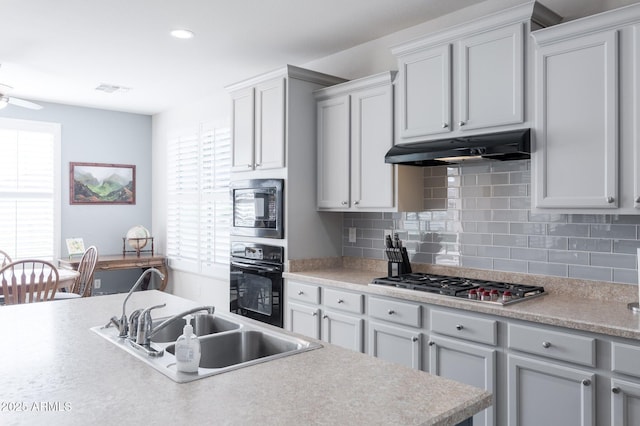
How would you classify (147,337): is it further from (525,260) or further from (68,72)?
(68,72)

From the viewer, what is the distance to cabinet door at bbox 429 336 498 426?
2.47 metres

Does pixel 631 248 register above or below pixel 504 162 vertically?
below

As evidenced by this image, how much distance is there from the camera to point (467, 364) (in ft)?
8.46

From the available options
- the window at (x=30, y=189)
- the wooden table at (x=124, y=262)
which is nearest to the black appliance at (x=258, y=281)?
the wooden table at (x=124, y=262)

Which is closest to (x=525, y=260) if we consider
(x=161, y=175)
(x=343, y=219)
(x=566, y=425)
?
(x=566, y=425)

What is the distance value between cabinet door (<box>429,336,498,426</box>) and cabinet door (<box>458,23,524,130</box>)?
1223mm

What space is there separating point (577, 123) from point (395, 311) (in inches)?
55.5

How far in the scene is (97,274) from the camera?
617 centimetres

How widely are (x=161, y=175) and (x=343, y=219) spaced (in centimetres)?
343

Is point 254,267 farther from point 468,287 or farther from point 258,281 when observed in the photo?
point 468,287

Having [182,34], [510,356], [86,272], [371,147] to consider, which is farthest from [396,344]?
[86,272]

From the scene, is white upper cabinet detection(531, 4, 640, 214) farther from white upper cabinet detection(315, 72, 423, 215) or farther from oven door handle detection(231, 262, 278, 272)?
oven door handle detection(231, 262, 278, 272)

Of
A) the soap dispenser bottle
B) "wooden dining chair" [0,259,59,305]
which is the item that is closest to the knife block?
the soap dispenser bottle

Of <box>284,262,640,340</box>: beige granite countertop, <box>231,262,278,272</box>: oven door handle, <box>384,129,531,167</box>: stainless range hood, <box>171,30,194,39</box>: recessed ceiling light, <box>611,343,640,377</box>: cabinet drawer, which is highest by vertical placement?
<box>171,30,194,39</box>: recessed ceiling light
